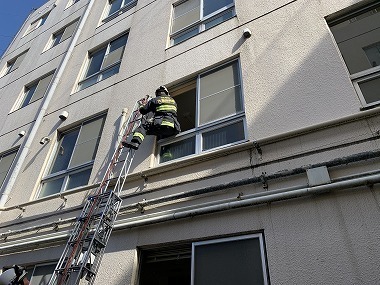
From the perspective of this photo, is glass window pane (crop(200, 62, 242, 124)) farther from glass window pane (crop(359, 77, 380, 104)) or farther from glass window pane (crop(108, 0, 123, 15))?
glass window pane (crop(108, 0, 123, 15))

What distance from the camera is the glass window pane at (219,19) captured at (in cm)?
682

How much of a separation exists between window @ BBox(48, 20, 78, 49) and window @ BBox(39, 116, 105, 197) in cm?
656

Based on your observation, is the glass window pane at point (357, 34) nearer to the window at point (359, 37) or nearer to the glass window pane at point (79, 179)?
the window at point (359, 37)

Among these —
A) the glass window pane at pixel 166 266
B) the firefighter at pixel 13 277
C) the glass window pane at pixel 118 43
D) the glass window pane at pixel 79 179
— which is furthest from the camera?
the glass window pane at pixel 118 43

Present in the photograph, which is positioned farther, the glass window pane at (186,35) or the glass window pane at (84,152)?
the glass window pane at (186,35)

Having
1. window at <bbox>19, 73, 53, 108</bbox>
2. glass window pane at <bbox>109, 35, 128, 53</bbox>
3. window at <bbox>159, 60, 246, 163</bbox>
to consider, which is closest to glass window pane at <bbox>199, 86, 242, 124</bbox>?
window at <bbox>159, 60, 246, 163</bbox>

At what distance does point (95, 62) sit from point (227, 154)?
6632 millimetres

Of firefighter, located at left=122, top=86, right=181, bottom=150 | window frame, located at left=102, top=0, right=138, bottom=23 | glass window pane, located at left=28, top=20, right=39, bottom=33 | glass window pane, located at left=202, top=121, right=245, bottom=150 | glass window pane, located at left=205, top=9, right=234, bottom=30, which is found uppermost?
glass window pane, located at left=28, top=20, right=39, bottom=33

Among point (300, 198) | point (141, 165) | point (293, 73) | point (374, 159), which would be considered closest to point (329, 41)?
point (293, 73)

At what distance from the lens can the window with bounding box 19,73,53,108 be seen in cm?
1057

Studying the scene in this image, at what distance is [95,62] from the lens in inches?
374

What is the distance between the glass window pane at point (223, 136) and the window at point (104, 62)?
4.23m

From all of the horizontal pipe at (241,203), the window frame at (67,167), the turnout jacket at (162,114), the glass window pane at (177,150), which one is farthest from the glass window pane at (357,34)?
the window frame at (67,167)

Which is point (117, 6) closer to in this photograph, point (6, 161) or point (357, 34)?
point (6, 161)
